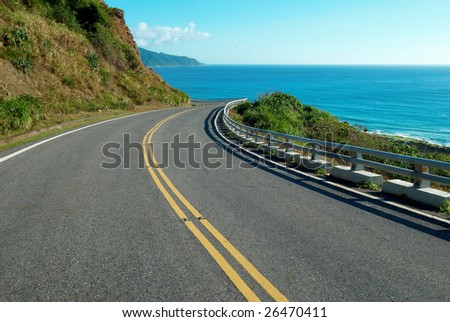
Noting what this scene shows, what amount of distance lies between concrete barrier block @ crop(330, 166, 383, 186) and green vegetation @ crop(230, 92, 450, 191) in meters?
9.93

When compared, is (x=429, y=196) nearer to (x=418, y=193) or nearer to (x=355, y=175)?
(x=418, y=193)

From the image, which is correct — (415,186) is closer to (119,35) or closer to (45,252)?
(45,252)

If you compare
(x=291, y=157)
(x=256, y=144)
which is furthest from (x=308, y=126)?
(x=291, y=157)

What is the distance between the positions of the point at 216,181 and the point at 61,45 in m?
32.7

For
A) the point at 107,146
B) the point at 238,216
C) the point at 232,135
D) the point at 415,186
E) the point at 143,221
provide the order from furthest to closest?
1. the point at 232,135
2. the point at 107,146
3. the point at 415,186
4. the point at 238,216
5. the point at 143,221

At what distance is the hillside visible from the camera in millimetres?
23134

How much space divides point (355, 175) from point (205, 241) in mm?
5359

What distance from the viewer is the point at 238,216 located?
652 cm

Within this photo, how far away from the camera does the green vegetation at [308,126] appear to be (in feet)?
74.7

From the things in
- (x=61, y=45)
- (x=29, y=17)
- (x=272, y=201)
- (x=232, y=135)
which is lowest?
(x=232, y=135)

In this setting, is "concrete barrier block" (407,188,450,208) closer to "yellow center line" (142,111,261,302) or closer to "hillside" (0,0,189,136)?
"yellow center line" (142,111,261,302)

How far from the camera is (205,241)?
533 cm

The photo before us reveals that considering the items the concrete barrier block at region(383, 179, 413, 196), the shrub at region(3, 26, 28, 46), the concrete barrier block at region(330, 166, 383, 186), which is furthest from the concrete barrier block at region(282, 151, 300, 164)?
the shrub at region(3, 26, 28, 46)
